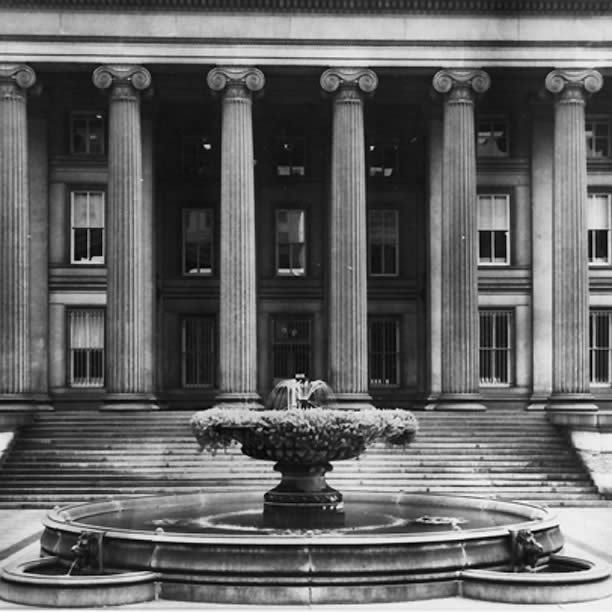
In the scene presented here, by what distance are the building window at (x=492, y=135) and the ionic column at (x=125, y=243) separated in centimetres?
1184

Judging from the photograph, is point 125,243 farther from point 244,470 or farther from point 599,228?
point 599,228

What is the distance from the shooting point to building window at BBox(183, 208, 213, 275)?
4506 centimetres

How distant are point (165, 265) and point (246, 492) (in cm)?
2234

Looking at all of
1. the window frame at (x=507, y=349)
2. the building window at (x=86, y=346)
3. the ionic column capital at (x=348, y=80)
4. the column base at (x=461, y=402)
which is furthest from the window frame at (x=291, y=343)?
the ionic column capital at (x=348, y=80)

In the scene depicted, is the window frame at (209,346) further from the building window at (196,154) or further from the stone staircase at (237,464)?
the stone staircase at (237,464)

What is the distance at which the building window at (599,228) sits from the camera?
44.0 m

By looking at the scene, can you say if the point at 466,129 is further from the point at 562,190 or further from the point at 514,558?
the point at 514,558

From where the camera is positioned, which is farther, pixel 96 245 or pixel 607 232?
pixel 607 232

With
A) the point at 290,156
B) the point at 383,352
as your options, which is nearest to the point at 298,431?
the point at 383,352

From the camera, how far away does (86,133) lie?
43125 millimetres

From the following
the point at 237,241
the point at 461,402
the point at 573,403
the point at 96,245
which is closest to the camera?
the point at 237,241

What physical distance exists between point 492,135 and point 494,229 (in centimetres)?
316

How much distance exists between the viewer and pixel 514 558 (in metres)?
16.8

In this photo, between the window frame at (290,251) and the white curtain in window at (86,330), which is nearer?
the white curtain in window at (86,330)
